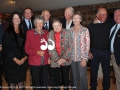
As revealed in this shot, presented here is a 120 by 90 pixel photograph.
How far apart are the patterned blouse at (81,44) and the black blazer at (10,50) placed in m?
0.86

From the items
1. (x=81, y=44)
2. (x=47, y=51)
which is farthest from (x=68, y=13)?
(x=47, y=51)

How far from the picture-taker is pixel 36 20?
217 centimetres

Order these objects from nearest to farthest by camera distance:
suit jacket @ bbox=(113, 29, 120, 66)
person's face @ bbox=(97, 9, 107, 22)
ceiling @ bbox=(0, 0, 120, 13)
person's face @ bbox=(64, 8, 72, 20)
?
suit jacket @ bbox=(113, 29, 120, 66) < person's face @ bbox=(97, 9, 107, 22) < person's face @ bbox=(64, 8, 72, 20) < ceiling @ bbox=(0, 0, 120, 13)

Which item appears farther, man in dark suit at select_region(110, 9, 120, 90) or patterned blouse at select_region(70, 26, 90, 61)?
man in dark suit at select_region(110, 9, 120, 90)

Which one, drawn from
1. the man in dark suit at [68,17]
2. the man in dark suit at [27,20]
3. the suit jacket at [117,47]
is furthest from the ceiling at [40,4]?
the man in dark suit at [27,20]

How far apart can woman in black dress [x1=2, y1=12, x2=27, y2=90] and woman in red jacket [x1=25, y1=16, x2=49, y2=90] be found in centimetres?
12

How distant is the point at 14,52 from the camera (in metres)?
2.19

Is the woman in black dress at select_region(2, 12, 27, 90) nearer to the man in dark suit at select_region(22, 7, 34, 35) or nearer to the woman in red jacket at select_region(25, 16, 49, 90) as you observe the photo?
the woman in red jacket at select_region(25, 16, 49, 90)

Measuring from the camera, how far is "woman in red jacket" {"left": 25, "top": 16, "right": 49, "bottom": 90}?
86.0 inches

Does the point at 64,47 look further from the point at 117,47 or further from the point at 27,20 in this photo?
the point at 27,20

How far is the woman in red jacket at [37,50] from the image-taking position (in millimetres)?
2184

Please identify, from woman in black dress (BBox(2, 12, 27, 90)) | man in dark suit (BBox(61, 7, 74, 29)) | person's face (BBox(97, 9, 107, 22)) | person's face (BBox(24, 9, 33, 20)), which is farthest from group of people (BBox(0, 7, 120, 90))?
person's face (BBox(24, 9, 33, 20))

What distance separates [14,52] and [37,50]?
0.35 meters

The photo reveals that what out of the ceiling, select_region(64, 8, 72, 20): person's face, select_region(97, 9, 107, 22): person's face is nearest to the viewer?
select_region(97, 9, 107, 22): person's face
